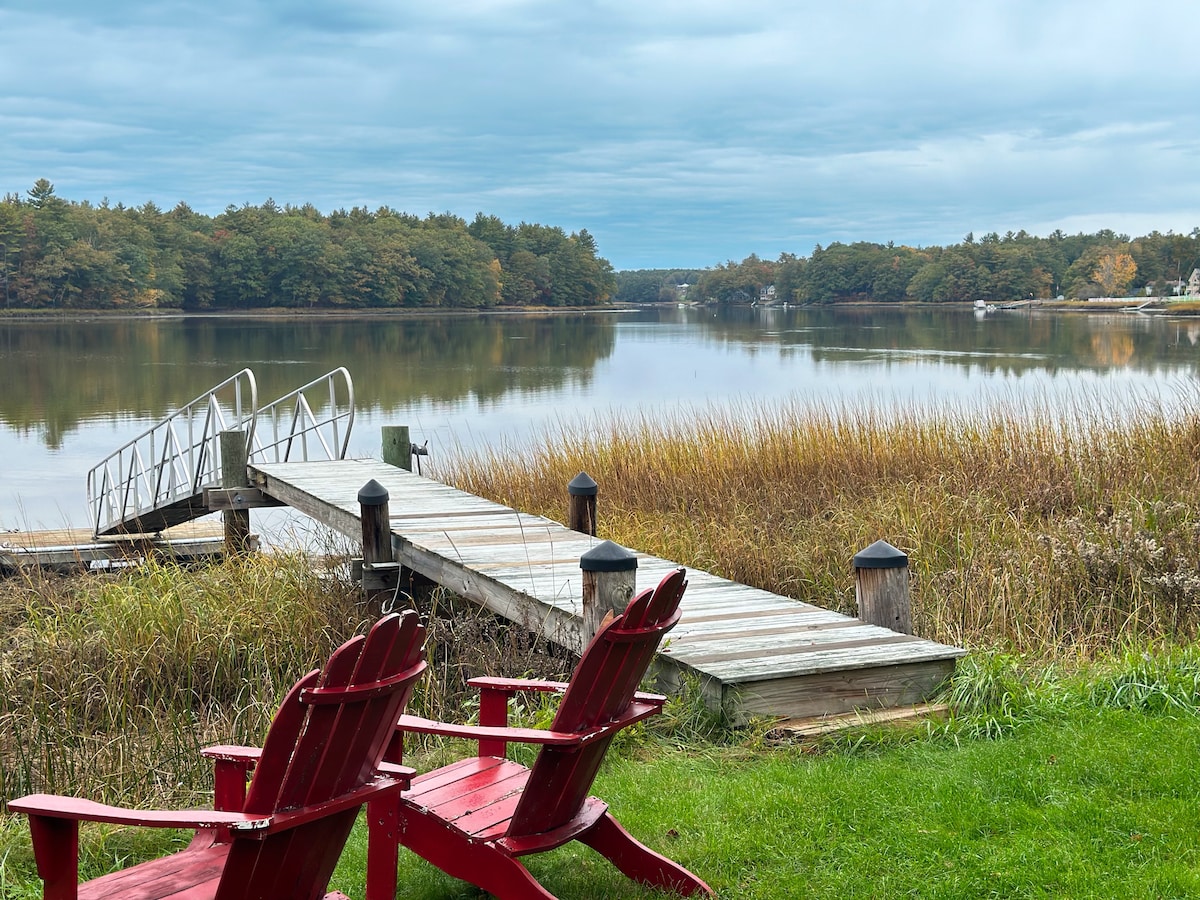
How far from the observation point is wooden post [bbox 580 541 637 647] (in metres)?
4.90

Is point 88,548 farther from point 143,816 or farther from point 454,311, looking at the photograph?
point 454,311

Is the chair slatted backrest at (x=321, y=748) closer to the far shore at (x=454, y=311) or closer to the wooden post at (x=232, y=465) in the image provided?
the wooden post at (x=232, y=465)

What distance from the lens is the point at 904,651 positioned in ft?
16.5

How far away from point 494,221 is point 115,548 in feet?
418

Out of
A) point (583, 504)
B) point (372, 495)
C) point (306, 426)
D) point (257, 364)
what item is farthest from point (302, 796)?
point (257, 364)

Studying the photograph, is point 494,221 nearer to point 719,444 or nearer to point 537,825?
point 719,444

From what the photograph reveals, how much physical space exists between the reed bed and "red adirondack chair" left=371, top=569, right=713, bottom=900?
3.32 meters

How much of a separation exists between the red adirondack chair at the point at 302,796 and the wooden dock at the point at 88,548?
8817 mm

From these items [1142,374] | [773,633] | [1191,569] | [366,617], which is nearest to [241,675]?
[366,617]

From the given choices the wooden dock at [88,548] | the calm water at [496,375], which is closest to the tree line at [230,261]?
the calm water at [496,375]

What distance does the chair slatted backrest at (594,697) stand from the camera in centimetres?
297

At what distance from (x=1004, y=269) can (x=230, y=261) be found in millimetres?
86300

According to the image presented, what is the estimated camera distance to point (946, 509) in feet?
29.8

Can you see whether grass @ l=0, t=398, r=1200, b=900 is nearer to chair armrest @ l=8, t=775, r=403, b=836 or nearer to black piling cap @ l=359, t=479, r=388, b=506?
black piling cap @ l=359, t=479, r=388, b=506
